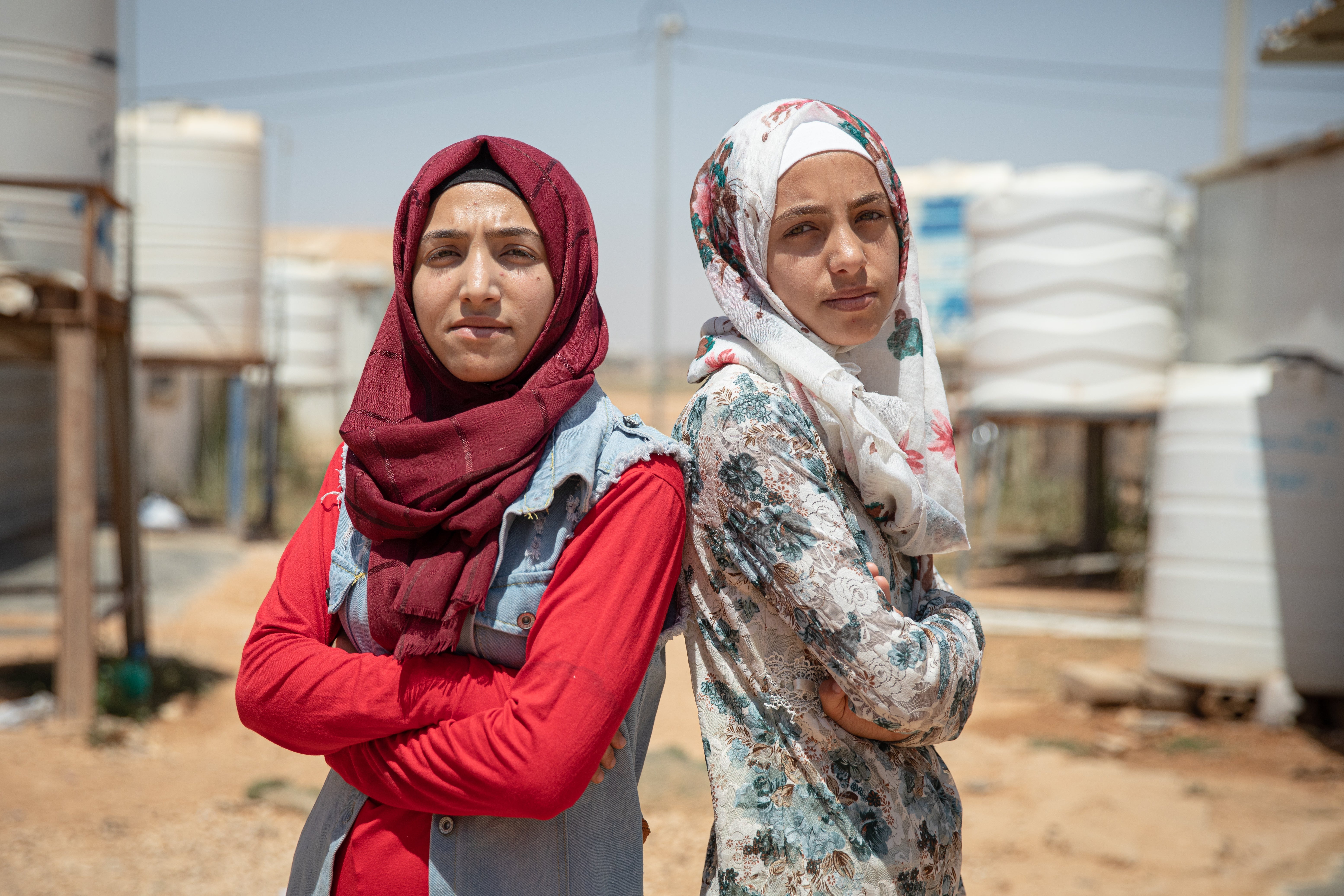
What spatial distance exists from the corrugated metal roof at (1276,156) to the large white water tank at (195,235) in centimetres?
799

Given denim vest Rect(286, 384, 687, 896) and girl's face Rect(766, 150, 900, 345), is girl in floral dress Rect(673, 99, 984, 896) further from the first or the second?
denim vest Rect(286, 384, 687, 896)

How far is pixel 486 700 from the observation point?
139 centimetres

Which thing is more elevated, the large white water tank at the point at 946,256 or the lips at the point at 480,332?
the large white water tank at the point at 946,256

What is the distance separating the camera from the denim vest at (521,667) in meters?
1.39

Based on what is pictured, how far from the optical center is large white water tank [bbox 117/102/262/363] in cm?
981

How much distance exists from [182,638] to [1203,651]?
5.80m

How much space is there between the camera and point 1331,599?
200 inches

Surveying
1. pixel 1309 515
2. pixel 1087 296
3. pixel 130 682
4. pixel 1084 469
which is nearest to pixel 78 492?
pixel 130 682

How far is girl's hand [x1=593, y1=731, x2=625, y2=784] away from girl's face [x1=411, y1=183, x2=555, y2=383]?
51cm

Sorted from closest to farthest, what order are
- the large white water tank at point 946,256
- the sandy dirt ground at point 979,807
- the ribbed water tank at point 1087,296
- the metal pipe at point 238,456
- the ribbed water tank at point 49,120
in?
the sandy dirt ground at point 979,807 < the ribbed water tank at point 49,120 < the ribbed water tank at point 1087,296 < the metal pipe at point 238,456 < the large white water tank at point 946,256

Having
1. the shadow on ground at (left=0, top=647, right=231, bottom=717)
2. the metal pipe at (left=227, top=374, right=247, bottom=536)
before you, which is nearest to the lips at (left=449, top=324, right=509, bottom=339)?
the shadow on ground at (left=0, top=647, right=231, bottom=717)

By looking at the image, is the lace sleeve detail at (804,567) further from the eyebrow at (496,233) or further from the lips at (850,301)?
the eyebrow at (496,233)

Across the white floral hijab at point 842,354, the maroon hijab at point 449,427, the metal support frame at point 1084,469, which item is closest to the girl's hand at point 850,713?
the white floral hijab at point 842,354

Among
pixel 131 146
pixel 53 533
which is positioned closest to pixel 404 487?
pixel 131 146
